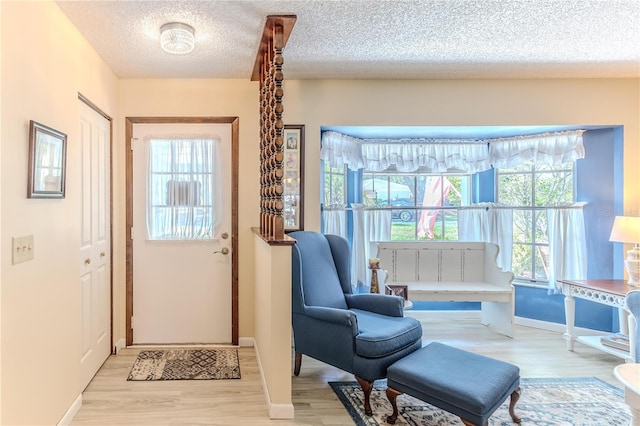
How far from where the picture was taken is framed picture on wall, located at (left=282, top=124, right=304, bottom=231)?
3311mm

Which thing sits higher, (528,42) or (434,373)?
(528,42)

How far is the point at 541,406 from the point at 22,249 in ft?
10.2

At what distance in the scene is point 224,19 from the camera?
7.34 ft

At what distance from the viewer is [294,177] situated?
3.33 metres

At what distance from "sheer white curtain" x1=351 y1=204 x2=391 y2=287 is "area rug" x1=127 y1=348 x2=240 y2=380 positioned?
1.48 m

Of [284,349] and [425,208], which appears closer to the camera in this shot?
[284,349]

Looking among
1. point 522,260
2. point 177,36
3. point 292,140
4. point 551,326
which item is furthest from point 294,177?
point 551,326

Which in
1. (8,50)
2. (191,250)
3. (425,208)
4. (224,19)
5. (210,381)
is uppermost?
(224,19)

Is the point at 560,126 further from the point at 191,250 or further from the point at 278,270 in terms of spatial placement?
the point at 191,250

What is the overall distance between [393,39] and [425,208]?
83.1 inches

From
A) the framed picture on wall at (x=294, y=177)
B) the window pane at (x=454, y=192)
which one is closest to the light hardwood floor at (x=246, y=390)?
the framed picture on wall at (x=294, y=177)

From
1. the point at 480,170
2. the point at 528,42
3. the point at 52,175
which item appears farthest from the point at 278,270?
the point at 480,170

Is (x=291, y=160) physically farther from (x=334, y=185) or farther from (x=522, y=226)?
(x=522, y=226)

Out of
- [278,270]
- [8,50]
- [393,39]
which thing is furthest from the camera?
[393,39]
